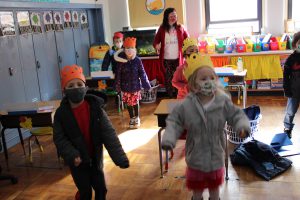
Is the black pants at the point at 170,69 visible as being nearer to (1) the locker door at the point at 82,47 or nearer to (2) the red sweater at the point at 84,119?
(1) the locker door at the point at 82,47

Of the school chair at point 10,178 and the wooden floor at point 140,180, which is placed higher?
the school chair at point 10,178

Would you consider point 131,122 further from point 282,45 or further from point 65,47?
point 282,45

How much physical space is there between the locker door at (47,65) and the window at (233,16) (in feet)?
9.57

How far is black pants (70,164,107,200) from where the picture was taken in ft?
7.64

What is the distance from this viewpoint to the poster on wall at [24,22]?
4.60 metres

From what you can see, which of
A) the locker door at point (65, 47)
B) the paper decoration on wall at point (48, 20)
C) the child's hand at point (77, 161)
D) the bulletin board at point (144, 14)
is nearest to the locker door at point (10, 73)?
the paper decoration on wall at point (48, 20)

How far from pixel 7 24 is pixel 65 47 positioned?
1.40m

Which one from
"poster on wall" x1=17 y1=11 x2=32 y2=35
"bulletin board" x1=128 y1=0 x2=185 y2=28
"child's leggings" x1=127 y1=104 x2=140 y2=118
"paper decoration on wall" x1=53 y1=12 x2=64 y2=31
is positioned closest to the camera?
"poster on wall" x1=17 y1=11 x2=32 y2=35

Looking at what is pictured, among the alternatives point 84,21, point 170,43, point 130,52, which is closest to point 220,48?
point 170,43

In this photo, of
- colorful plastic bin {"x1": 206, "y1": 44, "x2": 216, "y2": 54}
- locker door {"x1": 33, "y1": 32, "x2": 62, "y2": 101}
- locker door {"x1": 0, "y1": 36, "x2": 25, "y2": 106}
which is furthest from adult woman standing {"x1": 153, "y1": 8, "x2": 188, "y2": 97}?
locker door {"x1": 0, "y1": 36, "x2": 25, "y2": 106}

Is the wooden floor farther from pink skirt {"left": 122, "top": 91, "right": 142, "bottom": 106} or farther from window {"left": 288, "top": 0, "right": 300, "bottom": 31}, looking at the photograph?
window {"left": 288, "top": 0, "right": 300, "bottom": 31}

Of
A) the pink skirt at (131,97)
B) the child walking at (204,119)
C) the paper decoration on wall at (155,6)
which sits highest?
the paper decoration on wall at (155,6)

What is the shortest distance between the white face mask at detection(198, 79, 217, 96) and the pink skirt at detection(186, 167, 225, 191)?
486 millimetres

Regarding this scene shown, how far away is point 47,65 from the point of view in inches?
204
